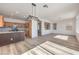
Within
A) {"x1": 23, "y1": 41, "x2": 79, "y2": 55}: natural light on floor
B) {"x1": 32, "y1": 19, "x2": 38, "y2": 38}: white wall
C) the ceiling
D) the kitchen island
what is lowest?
{"x1": 23, "y1": 41, "x2": 79, "y2": 55}: natural light on floor

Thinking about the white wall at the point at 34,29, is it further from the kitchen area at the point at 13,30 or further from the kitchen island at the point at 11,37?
the kitchen island at the point at 11,37

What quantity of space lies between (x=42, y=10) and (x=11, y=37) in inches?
46.3

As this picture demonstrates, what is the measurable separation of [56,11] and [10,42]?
1.55 metres

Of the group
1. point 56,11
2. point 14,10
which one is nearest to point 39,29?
point 56,11

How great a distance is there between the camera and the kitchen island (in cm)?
225

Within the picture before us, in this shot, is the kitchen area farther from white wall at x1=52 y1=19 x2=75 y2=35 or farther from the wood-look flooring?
white wall at x1=52 y1=19 x2=75 y2=35

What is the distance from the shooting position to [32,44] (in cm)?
225

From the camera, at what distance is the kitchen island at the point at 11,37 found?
2248 mm

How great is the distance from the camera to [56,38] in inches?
92.7

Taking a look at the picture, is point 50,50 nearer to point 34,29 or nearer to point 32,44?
point 32,44

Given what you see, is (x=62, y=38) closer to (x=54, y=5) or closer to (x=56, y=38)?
(x=56, y=38)

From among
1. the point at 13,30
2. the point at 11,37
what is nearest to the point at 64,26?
the point at 13,30

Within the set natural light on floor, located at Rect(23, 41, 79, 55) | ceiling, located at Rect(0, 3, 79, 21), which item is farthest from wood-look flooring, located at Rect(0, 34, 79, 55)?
ceiling, located at Rect(0, 3, 79, 21)

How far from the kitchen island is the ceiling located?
0.47m
